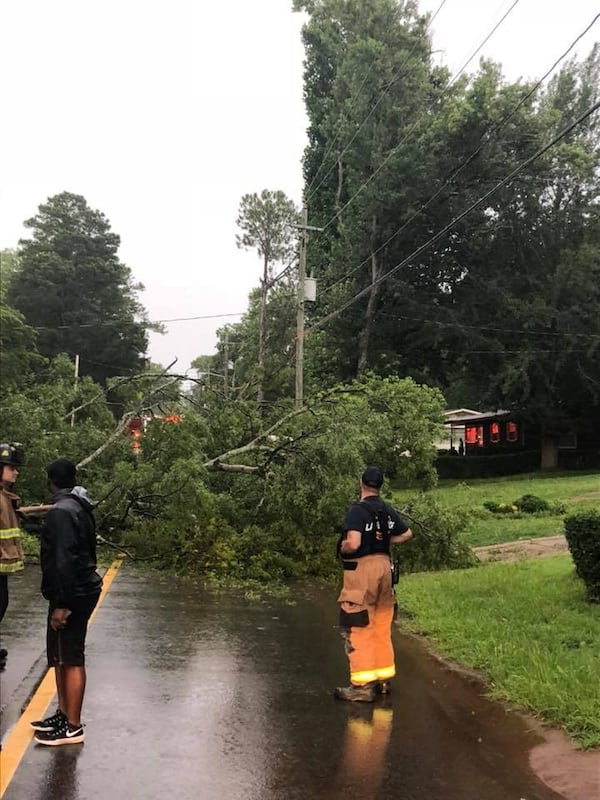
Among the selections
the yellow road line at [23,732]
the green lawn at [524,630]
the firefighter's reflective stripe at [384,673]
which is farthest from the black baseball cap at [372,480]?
the yellow road line at [23,732]

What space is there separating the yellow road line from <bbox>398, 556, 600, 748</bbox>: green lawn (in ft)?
10.0

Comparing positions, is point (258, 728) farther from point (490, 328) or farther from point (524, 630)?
point (490, 328)

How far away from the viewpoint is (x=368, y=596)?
527 cm

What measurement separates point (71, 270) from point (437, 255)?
3010 cm

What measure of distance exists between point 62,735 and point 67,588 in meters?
0.84

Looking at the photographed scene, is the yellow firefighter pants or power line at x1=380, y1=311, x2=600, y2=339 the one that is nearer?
the yellow firefighter pants

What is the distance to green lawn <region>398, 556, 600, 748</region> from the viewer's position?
5043 mm

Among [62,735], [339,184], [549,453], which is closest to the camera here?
[62,735]

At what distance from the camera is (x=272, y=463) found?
1114cm

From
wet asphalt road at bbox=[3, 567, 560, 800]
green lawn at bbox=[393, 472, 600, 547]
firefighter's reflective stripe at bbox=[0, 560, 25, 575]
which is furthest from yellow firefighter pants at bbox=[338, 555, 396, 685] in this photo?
green lawn at bbox=[393, 472, 600, 547]

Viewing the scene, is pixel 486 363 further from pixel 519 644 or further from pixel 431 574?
pixel 519 644

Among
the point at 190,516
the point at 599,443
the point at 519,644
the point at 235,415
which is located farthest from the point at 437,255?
the point at 519,644

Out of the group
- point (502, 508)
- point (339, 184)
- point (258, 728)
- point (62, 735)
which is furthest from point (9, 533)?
point (339, 184)

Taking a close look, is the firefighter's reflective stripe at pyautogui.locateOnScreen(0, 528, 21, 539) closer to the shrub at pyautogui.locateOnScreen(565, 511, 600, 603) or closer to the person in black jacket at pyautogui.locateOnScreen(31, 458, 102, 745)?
the person in black jacket at pyautogui.locateOnScreen(31, 458, 102, 745)
